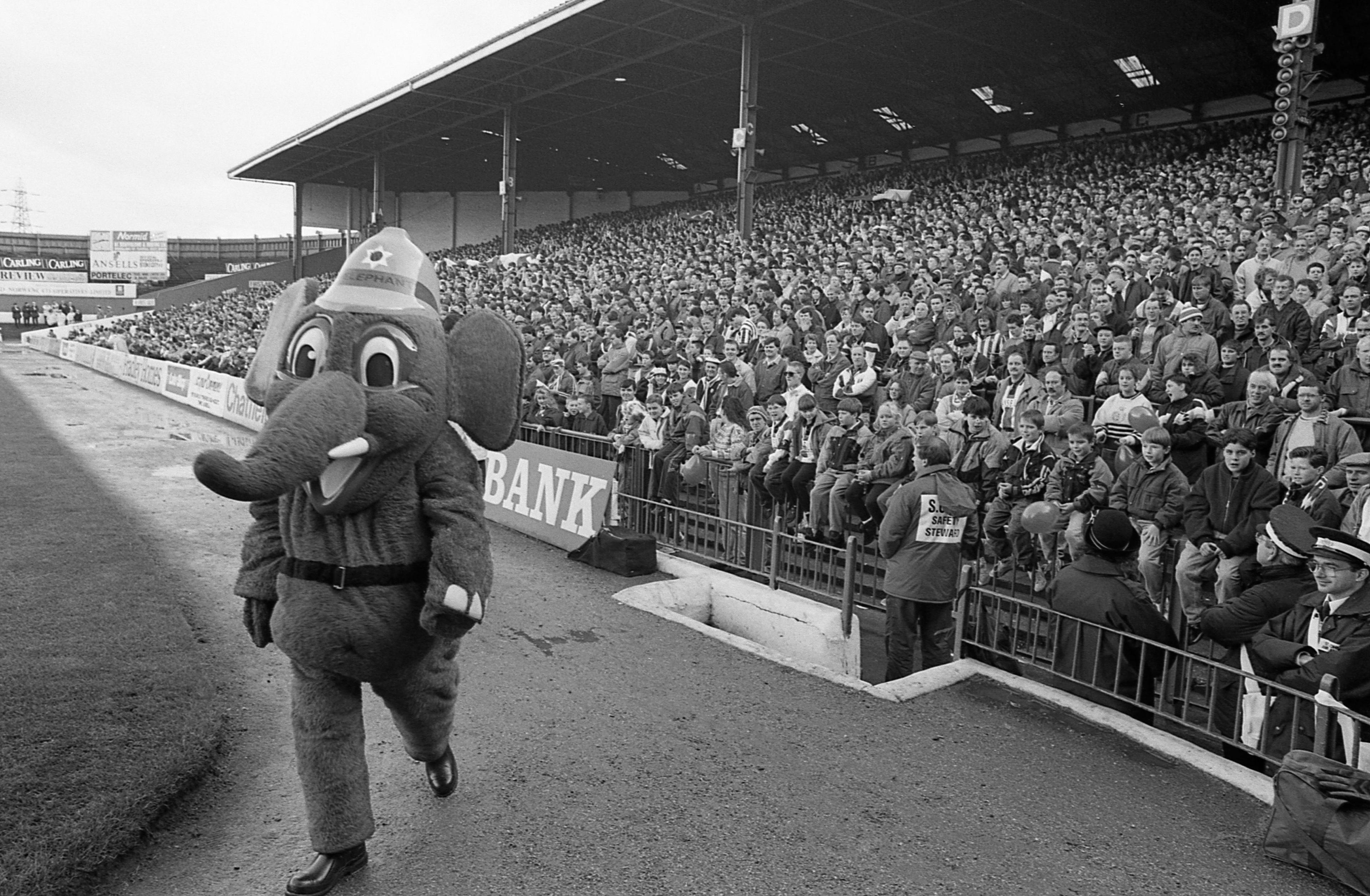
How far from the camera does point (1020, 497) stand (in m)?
7.73

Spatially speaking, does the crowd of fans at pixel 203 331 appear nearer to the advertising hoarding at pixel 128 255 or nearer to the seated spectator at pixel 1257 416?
the advertising hoarding at pixel 128 255

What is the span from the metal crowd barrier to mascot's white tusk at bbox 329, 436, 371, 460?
13.2 feet

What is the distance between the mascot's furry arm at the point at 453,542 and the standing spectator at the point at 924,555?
12.0 feet

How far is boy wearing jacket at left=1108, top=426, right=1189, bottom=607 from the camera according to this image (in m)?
6.94

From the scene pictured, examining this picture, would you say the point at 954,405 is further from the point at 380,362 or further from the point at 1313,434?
the point at 380,362

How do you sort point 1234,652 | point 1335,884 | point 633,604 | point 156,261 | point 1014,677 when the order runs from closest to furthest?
point 1335,884 < point 1234,652 < point 1014,677 < point 633,604 < point 156,261

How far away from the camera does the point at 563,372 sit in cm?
1382

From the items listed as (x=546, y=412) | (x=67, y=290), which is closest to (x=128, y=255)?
(x=67, y=290)

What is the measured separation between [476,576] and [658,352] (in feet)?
35.1

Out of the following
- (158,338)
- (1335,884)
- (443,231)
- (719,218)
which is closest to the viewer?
(1335,884)

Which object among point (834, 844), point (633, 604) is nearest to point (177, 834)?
point (834, 844)

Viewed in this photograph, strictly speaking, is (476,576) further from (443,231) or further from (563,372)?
(443,231)

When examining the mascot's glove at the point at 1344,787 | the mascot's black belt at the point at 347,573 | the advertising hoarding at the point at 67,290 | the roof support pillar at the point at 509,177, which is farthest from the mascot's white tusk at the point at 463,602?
the advertising hoarding at the point at 67,290

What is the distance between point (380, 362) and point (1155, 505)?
565cm
